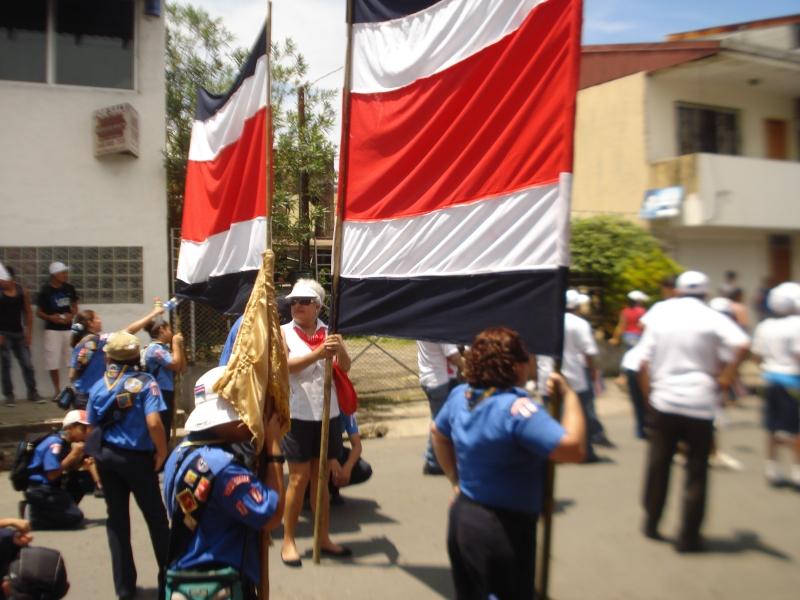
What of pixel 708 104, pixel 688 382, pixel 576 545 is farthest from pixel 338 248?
pixel 708 104

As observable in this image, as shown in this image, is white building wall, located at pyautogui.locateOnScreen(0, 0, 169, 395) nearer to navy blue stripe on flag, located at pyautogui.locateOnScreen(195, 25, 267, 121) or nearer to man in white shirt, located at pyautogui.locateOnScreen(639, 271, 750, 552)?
navy blue stripe on flag, located at pyautogui.locateOnScreen(195, 25, 267, 121)

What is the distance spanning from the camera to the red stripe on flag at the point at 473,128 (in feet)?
10.8

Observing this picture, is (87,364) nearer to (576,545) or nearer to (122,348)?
(122,348)

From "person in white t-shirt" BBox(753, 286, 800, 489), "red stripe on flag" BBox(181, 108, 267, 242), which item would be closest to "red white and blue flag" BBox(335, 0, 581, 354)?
"red stripe on flag" BBox(181, 108, 267, 242)

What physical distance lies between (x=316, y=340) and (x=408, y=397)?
19.7 ft

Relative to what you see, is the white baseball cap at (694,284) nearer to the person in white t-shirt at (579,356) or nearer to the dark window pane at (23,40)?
the person in white t-shirt at (579,356)

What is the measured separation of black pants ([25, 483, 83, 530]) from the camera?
5.44 metres

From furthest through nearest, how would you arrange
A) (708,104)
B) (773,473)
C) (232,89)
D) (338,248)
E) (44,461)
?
1. (708,104)
2. (773,473)
3. (232,89)
4. (44,461)
5. (338,248)

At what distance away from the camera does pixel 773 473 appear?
626 centimetres

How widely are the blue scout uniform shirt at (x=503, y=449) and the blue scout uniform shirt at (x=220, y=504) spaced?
77 cm

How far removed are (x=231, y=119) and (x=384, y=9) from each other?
1924mm

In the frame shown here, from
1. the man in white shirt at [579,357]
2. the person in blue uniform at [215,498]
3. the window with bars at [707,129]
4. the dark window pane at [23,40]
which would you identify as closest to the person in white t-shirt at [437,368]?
the man in white shirt at [579,357]

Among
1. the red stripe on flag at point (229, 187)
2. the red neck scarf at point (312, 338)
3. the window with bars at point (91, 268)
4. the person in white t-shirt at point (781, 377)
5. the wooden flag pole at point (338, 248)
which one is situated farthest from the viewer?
the window with bars at point (91, 268)

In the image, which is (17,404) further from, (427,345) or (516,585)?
(516,585)
